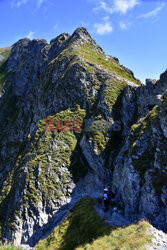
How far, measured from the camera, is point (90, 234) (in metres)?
20.0

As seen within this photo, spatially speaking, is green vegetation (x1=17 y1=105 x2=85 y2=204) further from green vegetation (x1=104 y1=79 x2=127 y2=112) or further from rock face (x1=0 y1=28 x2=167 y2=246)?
green vegetation (x1=104 y1=79 x2=127 y2=112)

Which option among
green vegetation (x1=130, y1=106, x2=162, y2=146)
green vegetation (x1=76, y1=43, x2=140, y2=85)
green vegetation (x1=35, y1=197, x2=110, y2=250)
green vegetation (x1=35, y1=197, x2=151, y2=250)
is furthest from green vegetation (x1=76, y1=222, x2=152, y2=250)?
green vegetation (x1=76, y1=43, x2=140, y2=85)

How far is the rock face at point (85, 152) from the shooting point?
71.7ft

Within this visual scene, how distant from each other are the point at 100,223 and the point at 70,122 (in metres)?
29.5

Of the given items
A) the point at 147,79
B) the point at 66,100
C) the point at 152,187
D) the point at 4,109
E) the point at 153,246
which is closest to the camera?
the point at 153,246

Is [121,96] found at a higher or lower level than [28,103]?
lower

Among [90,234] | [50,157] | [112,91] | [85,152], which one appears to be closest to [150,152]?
[90,234]

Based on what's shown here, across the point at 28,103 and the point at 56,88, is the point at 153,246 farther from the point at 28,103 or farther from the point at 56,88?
the point at 28,103

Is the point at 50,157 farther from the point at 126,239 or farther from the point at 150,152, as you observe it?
the point at 126,239

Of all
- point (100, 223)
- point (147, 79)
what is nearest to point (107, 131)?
point (147, 79)

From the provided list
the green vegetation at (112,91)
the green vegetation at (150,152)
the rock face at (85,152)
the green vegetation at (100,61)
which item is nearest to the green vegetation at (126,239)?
the rock face at (85,152)

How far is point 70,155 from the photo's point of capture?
133 ft

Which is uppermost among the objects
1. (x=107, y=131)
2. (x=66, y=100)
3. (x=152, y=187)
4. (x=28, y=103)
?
(x=28, y=103)

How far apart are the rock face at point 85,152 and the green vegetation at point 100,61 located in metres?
1.04
